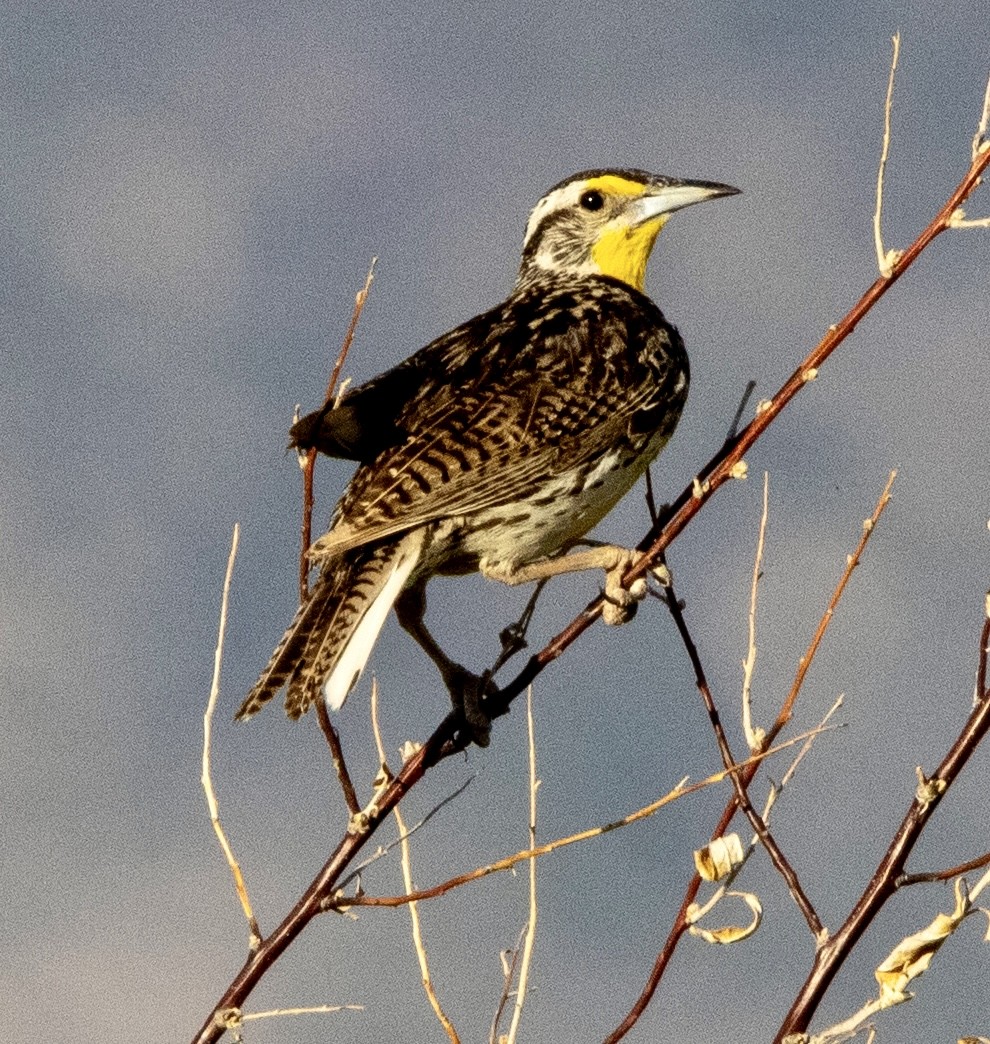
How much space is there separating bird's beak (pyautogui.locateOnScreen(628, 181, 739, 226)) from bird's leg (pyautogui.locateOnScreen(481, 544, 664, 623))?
4.12 ft

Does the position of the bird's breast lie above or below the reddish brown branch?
above

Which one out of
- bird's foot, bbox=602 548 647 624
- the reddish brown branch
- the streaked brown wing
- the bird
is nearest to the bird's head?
the bird

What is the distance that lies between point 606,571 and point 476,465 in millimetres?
360

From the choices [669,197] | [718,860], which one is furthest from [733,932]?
[669,197]

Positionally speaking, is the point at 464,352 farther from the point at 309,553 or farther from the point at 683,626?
the point at 683,626

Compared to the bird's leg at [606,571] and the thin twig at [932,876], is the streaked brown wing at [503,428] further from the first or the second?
the thin twig at [932,876]

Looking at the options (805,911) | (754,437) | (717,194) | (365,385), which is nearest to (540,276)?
(717,194)

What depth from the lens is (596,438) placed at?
11.4ft

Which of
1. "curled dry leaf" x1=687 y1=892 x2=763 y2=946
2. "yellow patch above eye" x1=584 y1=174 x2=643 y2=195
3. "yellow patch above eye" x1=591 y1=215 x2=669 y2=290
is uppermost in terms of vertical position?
"yellow patch above eye" x1=584 y1=174 x2=643 y2=195

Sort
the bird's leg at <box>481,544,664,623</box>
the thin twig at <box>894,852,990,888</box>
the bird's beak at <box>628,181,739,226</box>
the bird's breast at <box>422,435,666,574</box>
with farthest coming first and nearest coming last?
the bird's beak at <box>628,181,739,226</box> < the bird's breast at <box>422,435,666,574</box> < the bird's leg at <box>481,544,664,623</box> < the thin twig at <box>894,852,990,888</box>

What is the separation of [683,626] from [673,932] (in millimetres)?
602

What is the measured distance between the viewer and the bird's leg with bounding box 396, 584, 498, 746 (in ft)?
10.8

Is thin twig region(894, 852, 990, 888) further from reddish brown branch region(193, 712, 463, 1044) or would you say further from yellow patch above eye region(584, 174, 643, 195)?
yellow patch above eye region(584, 174, 643, 195)

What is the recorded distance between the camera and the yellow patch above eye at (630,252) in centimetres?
453
